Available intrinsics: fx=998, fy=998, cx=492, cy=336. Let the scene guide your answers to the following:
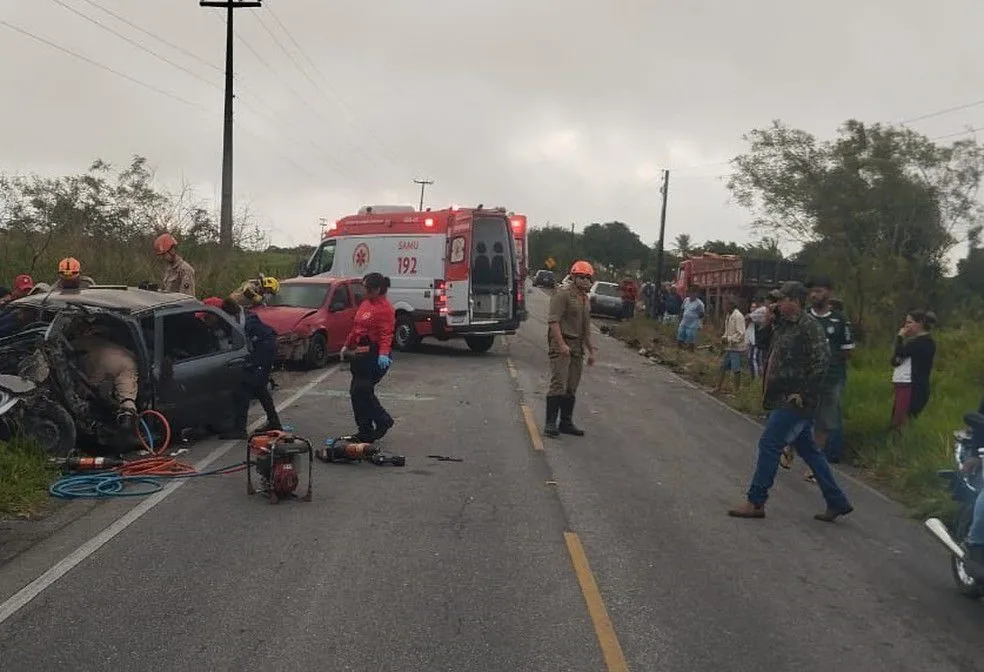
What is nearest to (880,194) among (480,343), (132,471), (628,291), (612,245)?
(628,291)

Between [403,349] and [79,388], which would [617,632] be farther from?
[403,349]

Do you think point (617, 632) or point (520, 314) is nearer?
point (617, 632)

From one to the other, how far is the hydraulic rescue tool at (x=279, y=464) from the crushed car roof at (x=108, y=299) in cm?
244

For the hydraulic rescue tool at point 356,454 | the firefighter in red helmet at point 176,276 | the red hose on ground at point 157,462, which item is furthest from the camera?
the firefighter in red helmet at point 176,276

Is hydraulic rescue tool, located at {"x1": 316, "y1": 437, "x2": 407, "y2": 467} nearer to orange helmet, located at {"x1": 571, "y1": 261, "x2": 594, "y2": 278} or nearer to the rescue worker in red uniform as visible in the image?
the rescue worker in red uniform

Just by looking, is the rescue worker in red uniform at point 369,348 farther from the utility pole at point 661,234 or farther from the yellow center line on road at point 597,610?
the utility pole at point 661,234

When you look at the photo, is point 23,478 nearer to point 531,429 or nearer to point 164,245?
point 164,245

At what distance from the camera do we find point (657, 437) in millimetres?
11984

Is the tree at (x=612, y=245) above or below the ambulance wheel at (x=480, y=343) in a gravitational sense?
above

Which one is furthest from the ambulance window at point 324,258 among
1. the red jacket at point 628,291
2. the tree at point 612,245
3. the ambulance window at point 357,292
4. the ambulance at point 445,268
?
the tree at point 612,245

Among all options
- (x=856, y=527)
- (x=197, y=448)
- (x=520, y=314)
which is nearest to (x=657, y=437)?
(x=856, y=527)

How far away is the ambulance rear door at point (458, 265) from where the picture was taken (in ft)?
68.2

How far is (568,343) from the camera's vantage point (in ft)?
37.7

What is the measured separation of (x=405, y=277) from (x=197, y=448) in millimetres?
11856
